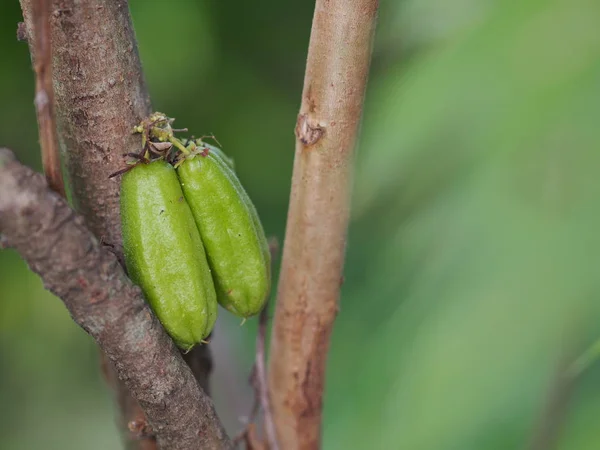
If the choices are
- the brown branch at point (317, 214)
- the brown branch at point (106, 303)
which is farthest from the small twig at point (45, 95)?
the brown branch at point (317, 214)

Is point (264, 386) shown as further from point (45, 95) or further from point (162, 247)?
point (45, 95)

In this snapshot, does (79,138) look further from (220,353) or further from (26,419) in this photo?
(26,419)

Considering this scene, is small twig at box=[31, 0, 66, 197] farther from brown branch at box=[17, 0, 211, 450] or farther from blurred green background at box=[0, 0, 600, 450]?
blurred green background at box=[0, 0, 600, 450]

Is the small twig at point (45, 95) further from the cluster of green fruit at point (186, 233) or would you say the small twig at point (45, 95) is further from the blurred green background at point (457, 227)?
the blurred green background at point (457, 227)

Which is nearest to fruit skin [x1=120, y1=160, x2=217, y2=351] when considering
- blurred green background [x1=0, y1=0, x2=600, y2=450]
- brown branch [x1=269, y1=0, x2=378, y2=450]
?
brown branch [x1=269, y1=0, x2=378, y2=450]

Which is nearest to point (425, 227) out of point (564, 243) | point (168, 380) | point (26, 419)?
point (564, 243)

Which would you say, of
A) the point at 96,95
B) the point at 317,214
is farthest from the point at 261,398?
the point at 96,95
